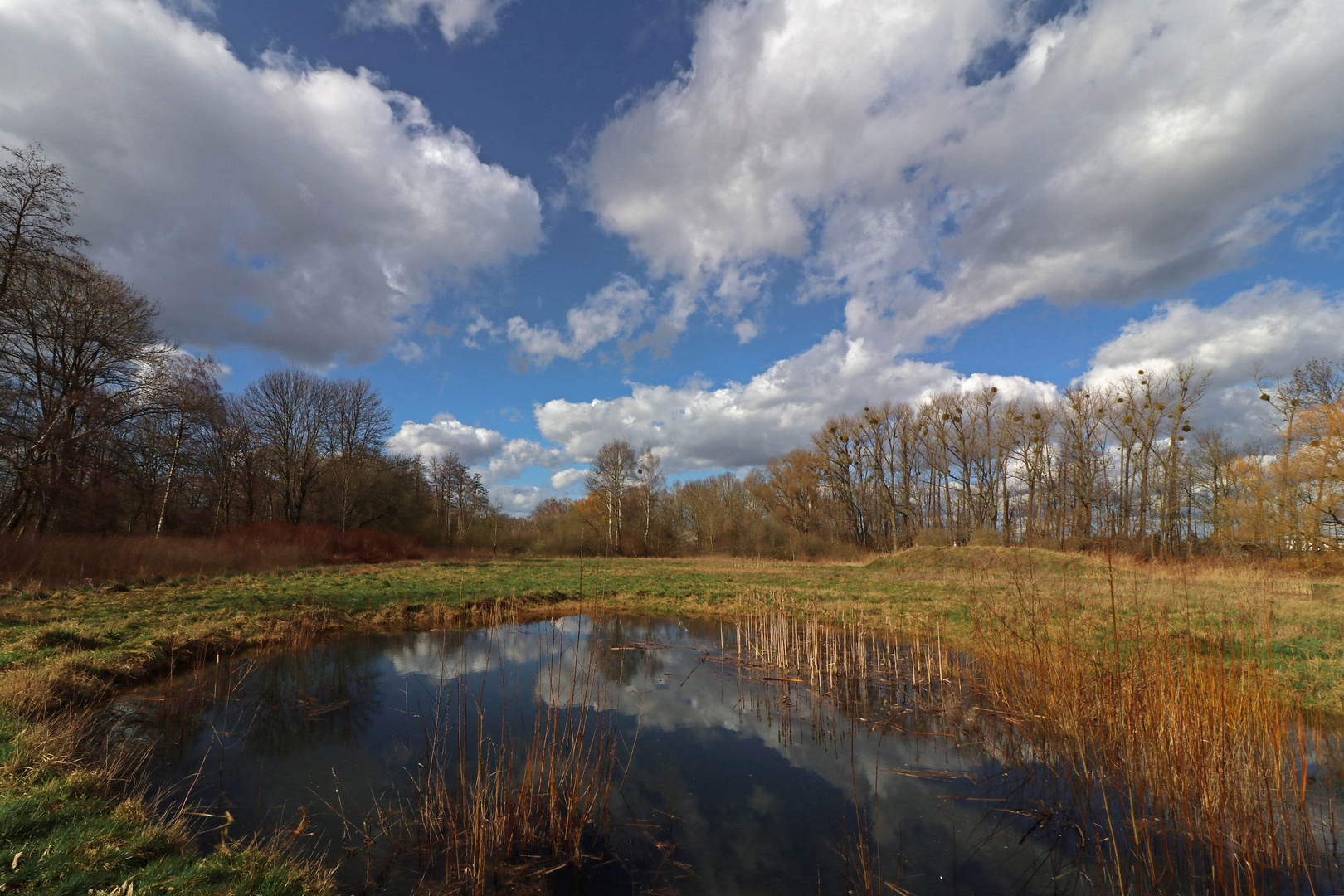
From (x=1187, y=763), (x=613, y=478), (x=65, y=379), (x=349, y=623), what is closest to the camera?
(x=1187, y=763)

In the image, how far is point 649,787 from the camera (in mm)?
6176

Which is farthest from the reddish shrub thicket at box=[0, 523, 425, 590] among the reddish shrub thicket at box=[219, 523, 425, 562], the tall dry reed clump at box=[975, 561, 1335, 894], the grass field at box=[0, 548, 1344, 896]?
the tall dry reed clump at box=[975, 561, 1335, 894]

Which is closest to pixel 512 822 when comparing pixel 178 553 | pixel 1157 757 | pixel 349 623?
pixel 1157 757

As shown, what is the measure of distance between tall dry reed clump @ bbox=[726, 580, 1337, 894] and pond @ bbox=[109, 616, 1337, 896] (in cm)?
7

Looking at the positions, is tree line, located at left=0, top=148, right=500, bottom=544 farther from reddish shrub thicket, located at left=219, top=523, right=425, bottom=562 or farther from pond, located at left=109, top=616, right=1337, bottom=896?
pond, located at left=109, top=616, right=1337, bottom=896

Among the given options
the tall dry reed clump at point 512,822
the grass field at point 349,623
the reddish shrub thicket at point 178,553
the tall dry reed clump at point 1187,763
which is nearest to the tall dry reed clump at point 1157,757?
the tall dry reed clump at point 1187,763

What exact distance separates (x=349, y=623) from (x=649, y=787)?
11.7 m

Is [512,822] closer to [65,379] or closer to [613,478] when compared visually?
[65,379]

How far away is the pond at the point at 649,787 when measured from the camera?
4.56 meters

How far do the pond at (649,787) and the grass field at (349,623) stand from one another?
82 cm

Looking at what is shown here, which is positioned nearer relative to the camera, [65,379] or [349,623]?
[349,623]

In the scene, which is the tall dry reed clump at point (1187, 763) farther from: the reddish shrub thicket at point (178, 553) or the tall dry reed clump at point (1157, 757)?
the reddish shrub thicket at point (178, 553)

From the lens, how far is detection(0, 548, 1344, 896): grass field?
3.75 m

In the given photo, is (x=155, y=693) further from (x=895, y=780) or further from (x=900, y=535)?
(x=900, y=535)
